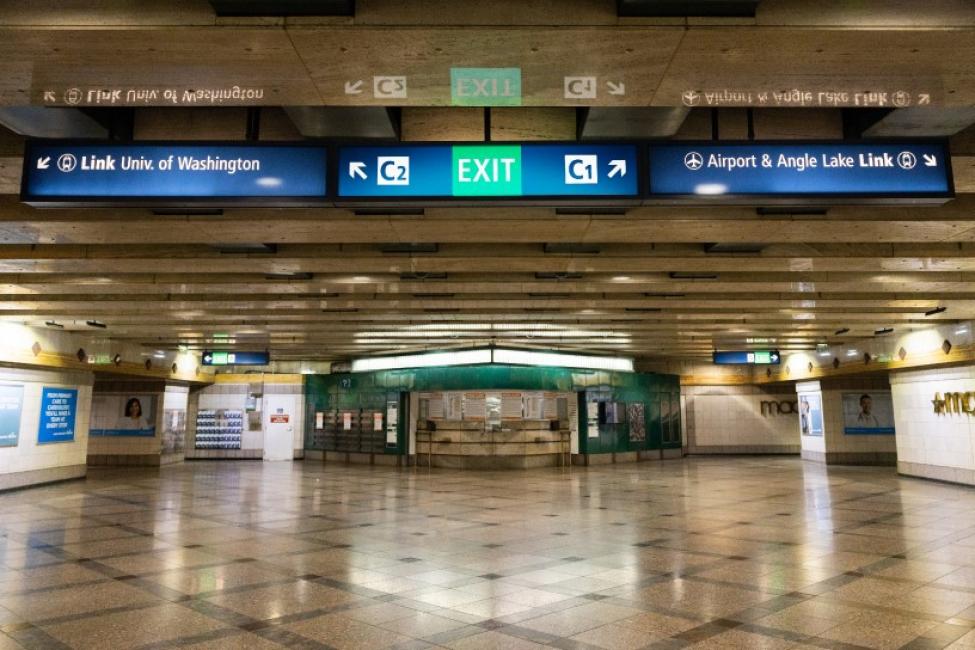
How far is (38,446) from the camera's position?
626 inches

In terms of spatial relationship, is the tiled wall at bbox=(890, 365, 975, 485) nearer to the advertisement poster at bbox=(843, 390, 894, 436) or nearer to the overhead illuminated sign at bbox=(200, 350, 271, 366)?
the advertisement poster at bbox=(843, 390, 894, 436)

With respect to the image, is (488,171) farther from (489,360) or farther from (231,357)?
(231,357)

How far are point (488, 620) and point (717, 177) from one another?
382cm

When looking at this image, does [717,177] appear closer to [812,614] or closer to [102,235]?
[812,614]

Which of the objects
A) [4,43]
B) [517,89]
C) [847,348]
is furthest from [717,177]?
[847,348]

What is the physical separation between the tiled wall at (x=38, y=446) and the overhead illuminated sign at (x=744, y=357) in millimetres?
18538

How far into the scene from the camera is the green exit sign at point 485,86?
4035 mm

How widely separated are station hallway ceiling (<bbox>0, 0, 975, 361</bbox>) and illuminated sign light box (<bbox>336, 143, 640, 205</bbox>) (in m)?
0.31

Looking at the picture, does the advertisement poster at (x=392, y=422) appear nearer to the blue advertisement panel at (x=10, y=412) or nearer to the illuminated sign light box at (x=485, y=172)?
the blue advertisement panel at (x=10, y=412)

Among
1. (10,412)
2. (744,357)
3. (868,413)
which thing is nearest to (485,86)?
(10,412)

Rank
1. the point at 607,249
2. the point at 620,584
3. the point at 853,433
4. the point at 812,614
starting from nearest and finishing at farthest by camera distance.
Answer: the point at 812,614 → the point at 620,584 → the point at 607,249 → the point at 853,433

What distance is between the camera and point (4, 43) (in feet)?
12.1

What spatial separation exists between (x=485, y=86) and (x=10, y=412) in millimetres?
15747

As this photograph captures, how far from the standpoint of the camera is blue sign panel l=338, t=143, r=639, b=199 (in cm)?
444
